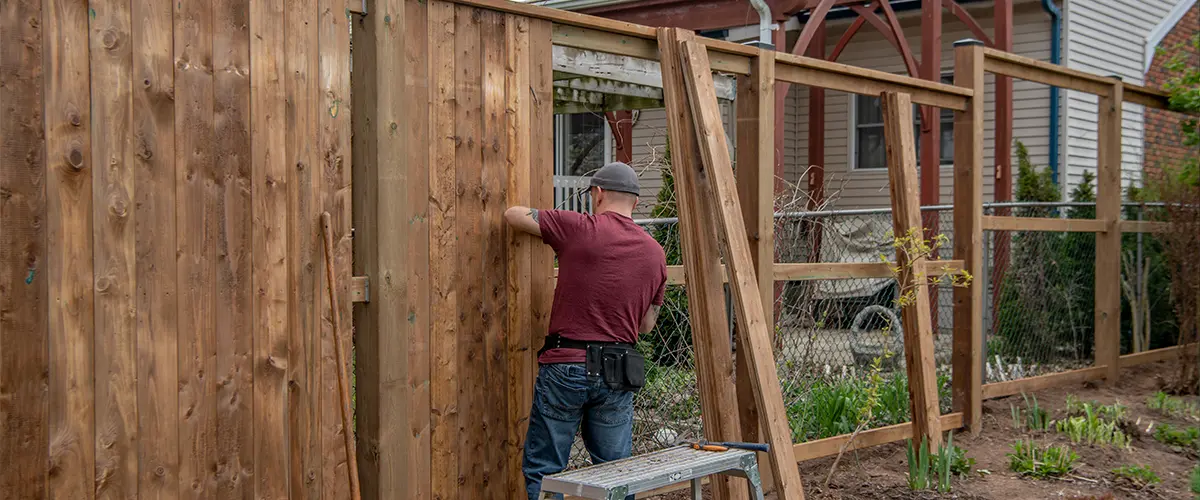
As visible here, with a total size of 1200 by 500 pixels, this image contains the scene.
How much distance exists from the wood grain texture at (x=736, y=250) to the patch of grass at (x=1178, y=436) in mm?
3373

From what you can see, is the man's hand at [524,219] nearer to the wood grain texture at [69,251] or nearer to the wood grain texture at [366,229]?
the wood grain texture at [366,229]

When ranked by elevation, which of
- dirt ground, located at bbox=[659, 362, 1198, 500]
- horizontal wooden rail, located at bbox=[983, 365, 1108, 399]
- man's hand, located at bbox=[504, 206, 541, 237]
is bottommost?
dirt ground, located at bbox=[659, 362, 1198, 500]

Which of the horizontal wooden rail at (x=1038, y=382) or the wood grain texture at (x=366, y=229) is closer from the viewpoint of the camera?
the wood grain texture at (x=366, y=229)

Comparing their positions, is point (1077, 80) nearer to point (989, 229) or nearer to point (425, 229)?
point (989, 229)

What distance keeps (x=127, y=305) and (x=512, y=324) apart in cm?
162

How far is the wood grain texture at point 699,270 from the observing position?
518cm

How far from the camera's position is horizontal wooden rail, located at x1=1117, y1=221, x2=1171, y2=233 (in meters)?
9.27

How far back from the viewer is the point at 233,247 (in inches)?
146

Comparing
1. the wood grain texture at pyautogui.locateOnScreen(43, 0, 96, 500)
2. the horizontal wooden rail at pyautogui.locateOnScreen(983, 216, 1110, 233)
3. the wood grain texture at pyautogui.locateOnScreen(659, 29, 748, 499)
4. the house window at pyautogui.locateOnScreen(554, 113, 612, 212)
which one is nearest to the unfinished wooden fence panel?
the wood grain texture at pyautogui.locateOnScreen(659, 29, 748, 499)

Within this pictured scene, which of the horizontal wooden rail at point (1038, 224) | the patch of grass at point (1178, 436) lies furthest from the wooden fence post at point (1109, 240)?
the patch of grass at point (1178, 436)

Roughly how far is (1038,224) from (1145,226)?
2167 mm

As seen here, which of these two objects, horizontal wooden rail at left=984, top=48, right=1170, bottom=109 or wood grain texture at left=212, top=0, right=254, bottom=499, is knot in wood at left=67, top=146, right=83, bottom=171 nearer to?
wood grain texture at left=212, top=0, right=254, bottom=499

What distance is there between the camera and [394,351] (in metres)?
4.17

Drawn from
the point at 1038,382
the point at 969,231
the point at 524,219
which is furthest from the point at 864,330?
the point at 524,219
